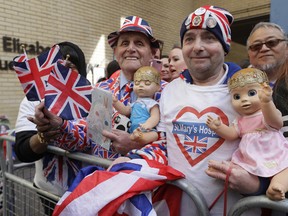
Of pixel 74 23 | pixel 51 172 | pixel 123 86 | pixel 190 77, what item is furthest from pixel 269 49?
pixel 74 23

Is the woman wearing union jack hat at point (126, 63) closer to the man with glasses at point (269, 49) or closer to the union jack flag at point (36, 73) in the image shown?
the union jack flag at point (36, 73)

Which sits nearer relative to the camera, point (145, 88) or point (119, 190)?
point (119, 190)

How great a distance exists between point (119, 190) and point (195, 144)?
17.3 inches

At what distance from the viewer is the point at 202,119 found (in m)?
1.51

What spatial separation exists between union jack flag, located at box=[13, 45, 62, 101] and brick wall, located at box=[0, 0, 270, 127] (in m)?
4.21

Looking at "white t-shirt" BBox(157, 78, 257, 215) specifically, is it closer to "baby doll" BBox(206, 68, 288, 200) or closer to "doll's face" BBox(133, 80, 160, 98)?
"baby doll" BBox(206, 68, 288, 200)

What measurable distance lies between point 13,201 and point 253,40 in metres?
2.42

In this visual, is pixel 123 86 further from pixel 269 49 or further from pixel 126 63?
pixel 269 49

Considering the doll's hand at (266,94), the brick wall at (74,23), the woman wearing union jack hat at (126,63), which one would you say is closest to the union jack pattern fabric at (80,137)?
the woman wearing union jack hat at (126,63)

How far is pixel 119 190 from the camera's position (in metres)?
1.35

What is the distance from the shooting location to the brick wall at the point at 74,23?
577 cm

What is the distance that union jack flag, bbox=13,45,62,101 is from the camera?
189 centimetres

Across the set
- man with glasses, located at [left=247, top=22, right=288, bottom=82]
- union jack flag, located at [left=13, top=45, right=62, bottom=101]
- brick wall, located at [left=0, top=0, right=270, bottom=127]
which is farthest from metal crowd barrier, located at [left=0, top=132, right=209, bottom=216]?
brick wall, located at [left=0, top=0, right=270, bottom=127]

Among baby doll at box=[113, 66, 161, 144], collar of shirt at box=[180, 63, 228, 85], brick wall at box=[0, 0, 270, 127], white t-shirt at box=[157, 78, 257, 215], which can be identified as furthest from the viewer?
brick wall at box=[0, 0, 270, 127]
